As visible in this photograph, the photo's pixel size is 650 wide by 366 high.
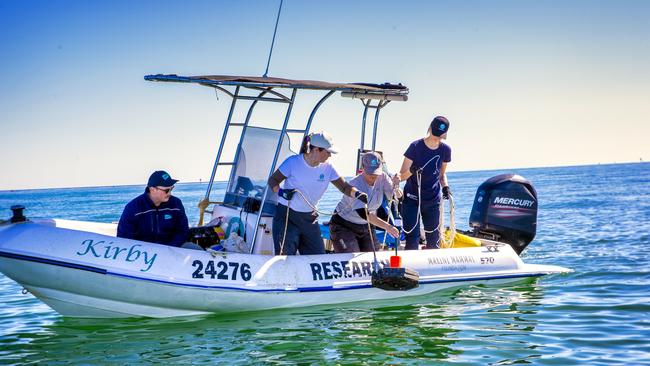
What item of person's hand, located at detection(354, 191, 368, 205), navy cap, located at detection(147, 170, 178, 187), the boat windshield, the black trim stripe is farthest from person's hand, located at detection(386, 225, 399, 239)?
the black trim stripe

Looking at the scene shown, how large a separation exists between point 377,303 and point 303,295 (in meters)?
1.00

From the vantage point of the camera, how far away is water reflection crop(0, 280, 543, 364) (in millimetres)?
5910

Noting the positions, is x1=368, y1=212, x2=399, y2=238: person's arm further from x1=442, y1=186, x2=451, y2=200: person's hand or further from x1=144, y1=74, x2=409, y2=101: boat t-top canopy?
x1=144, y1=74, x2=409, y2=101: boat t-top canopy

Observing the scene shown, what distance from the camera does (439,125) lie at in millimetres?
7535

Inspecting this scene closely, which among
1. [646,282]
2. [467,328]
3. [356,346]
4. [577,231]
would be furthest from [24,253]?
[577,231]

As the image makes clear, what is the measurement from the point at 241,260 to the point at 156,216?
1011mm

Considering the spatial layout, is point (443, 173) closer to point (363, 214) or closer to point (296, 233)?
point (363, 214)

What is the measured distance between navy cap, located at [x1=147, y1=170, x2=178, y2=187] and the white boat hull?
0.61 m

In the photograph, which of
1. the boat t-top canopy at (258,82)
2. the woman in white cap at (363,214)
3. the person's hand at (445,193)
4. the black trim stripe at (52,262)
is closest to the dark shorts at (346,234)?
the woman in white cap at (363,214)

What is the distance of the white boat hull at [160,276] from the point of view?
6418 mm

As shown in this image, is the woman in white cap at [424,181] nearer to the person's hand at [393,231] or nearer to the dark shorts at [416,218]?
the dark shorts at [416,218]

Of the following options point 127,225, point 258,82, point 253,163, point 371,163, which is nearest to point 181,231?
point 127,225

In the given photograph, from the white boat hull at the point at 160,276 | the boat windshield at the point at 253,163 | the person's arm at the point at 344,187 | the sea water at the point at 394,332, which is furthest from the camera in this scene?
the boat windshield at the point at 253,163

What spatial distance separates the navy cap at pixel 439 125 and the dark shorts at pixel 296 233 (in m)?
1.71
